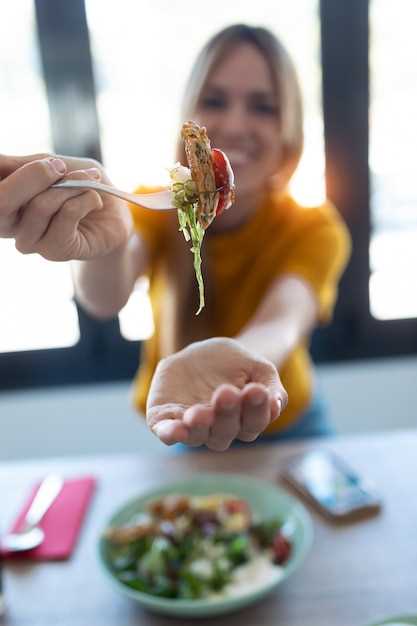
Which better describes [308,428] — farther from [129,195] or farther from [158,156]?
[129,195]

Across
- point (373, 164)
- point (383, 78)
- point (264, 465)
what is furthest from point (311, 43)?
point (264, 465)

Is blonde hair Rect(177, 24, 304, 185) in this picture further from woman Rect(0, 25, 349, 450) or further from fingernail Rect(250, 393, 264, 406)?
fingernail Rect(250, 393, 264, 406)

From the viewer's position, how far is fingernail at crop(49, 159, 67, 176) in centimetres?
48

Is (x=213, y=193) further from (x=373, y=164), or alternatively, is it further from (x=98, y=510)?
(x=373, y=164)

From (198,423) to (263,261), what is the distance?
97 cm

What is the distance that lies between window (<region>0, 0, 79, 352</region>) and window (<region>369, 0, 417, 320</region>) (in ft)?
3.30

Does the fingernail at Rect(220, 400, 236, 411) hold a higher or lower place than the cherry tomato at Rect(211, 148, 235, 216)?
lower

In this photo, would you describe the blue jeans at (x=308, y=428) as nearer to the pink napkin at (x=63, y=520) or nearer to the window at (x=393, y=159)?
the pink napkin at (x=63, y=520)

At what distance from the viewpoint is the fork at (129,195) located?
485mm

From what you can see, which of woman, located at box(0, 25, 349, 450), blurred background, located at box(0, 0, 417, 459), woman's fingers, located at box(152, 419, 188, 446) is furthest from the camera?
blurred background, located at box(0, 0, 417, 459)

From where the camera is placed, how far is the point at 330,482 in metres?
1.03

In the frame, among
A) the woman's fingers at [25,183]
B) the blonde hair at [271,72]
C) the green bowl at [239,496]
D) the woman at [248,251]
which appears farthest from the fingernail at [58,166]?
the blonde hair at [271,72]

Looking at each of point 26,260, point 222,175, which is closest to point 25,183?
point 222,175

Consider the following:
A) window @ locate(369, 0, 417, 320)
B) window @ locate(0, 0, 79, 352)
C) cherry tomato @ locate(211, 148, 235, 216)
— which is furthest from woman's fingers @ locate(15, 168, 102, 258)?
window @ locate(369, 0, 417, 320)
